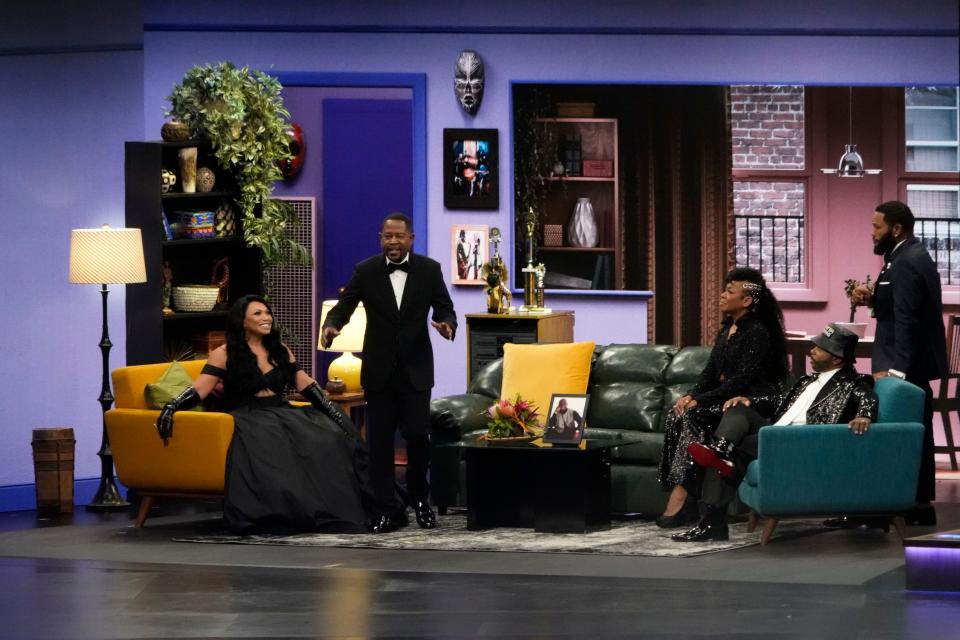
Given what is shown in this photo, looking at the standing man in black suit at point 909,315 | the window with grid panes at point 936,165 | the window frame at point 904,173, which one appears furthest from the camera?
the window with grid panes at point 936,165

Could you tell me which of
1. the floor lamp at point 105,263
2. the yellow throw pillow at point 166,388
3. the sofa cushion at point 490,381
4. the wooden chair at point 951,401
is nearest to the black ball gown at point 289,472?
the yellow throw pillow at point 166,388

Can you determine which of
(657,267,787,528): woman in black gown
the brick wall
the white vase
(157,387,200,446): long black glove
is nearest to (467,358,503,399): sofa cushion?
(657,267,787,528): woman in black gown

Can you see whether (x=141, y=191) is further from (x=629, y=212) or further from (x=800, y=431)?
(x=629, y=212)

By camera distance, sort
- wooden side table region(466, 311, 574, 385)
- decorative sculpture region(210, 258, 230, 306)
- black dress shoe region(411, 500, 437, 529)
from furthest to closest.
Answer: wooden side table region(466, 311, 574, 385), decorative sculpture region(210, 258, 230, 306), black dress shoe region(411, 500, 437, 529)

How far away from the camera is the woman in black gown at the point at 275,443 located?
8211 mm

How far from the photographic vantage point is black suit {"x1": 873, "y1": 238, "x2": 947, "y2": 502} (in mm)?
8047

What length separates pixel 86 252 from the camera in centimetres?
918

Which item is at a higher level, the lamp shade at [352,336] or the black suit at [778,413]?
the lamp shade at [352,336]

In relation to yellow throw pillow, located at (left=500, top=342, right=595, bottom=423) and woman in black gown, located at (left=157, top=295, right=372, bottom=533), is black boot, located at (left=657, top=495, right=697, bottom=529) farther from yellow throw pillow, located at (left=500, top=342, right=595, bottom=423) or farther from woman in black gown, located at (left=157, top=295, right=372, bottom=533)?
woman in black gown, located at (left=157, top=295, right=372, bottom=533)

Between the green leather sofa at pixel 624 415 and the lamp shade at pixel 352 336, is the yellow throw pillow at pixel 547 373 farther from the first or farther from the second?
the lamp shade at pixel 352 336

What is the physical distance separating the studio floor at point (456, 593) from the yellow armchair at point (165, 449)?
352mm

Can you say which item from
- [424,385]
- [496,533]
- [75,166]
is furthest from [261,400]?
[75,166]

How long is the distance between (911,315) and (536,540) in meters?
2.08

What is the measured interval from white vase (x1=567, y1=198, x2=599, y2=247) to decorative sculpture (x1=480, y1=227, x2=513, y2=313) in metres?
2.04
